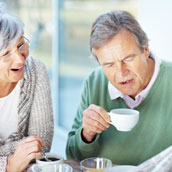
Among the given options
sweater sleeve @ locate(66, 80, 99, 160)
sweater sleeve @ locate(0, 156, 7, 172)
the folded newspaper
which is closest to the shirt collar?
sweater sleeve @ locate(66, 80, 99, 160)

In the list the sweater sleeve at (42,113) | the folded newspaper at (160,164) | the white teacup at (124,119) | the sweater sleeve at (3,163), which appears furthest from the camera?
the sweater sleeve at (42,113)

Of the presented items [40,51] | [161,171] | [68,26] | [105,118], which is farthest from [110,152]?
[40,51]

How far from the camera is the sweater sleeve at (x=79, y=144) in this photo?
1667mm

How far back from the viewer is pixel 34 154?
1525 millimetres

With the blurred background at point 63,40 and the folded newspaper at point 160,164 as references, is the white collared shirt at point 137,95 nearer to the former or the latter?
the folded newspaper at point 160,164

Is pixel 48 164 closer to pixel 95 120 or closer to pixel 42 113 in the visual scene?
pixel 95 120

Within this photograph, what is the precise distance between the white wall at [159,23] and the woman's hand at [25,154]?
3.40 feet

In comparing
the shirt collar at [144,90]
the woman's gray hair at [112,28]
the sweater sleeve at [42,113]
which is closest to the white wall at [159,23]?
the shirt collar at [144,90]

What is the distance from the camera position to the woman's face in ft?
5.49

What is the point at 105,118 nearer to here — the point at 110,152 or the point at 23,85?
the point at 110,152

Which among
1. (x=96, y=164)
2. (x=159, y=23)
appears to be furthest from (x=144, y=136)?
(x=159, y=23)

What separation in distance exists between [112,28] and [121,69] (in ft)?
0.60

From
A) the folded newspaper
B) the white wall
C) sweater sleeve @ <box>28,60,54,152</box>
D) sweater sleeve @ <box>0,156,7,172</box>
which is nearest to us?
the folded newspaper

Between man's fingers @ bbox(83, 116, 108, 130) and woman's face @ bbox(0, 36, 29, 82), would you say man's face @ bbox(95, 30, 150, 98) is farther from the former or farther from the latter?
woman's face @ bbox(0, 36, 29, 82)
